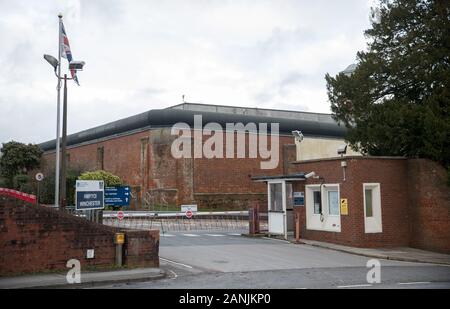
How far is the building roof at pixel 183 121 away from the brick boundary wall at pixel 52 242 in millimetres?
29006

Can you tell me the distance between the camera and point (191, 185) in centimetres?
4397

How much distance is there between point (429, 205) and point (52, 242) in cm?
1503

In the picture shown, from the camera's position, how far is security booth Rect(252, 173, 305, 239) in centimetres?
2538

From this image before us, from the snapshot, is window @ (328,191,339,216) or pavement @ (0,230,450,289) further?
window @ (328,191,339,216)

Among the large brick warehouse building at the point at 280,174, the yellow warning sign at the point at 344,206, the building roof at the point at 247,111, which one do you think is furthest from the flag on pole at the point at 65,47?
the building roof at the point at 247,111

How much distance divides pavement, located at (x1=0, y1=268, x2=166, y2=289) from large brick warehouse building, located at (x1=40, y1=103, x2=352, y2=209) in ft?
93.8

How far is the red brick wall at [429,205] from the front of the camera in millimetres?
21391

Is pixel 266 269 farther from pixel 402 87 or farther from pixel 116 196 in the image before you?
pixel 402 87

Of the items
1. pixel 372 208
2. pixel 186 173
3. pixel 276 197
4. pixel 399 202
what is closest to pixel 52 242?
pixel 372 208

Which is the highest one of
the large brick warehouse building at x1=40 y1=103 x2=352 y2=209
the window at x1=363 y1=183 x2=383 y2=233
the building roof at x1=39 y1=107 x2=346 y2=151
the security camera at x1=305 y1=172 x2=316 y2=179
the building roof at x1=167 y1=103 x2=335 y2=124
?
the building roof at x1=167 y1=103 x2=335 y2=124

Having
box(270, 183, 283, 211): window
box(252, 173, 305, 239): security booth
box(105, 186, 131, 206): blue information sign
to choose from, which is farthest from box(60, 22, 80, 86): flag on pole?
box(270, 183, 283, 211): window

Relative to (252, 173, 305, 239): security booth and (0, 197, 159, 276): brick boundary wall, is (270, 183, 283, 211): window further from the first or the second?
(0, 197, 159, 276): brick boundary wall
